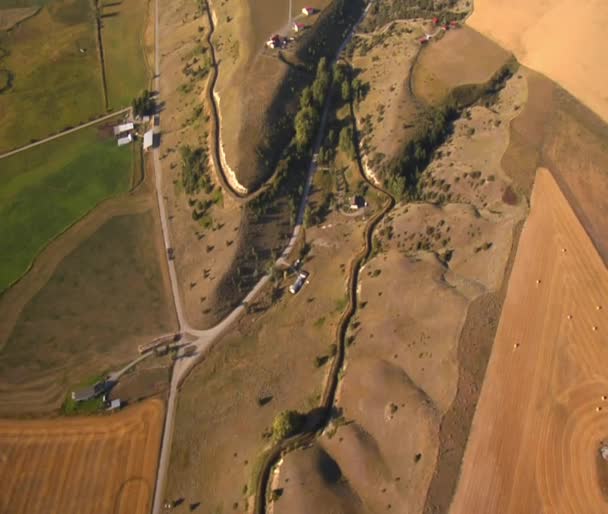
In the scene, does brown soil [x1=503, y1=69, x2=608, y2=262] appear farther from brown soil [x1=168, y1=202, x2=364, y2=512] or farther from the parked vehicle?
the parked vehicle

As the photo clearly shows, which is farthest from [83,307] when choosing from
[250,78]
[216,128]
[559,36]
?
[559,36]

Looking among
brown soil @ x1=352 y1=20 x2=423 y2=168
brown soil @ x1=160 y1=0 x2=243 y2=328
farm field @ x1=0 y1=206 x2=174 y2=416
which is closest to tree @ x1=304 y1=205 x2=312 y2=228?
brown soil @ x1=160 y1=0 x2=243 y2=328

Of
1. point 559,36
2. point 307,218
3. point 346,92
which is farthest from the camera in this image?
point 559,36

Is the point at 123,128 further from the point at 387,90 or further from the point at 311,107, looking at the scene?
the point at 387,90

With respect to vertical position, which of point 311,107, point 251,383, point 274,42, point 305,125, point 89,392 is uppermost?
point 274,42

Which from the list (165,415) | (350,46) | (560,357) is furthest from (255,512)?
(350,46)
